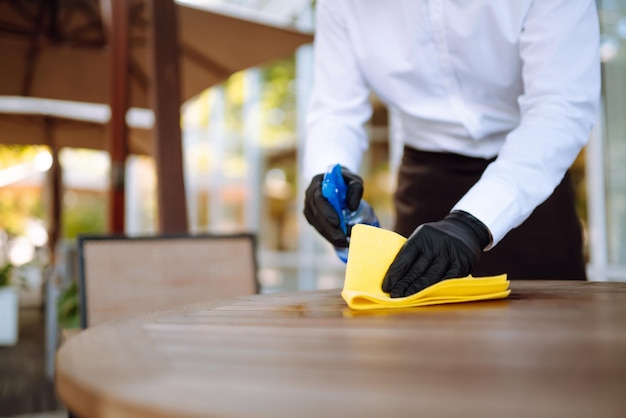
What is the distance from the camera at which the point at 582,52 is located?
4.21ft

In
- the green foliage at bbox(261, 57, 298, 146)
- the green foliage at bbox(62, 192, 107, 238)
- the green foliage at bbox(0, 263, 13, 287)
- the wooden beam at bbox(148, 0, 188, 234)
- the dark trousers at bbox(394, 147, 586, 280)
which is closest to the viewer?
the dark trousers at bbox(394, 147, 586, 280)

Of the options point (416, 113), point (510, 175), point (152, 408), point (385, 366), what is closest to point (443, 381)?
point (385, 366)

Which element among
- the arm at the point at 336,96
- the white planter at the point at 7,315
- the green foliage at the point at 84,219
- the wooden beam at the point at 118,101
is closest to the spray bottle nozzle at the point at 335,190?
the arm at the point at 336,96

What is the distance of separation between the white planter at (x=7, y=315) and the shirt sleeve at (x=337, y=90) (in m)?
4.14

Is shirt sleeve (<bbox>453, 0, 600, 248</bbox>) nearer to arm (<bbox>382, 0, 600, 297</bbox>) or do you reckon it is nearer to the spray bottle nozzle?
arm (<bbox>382, 0, 600, 297</bbox>)

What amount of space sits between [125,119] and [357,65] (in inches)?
86.3

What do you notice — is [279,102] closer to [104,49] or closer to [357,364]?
[104,49]

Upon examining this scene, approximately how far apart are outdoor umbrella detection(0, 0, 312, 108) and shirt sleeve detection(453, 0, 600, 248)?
2644mm

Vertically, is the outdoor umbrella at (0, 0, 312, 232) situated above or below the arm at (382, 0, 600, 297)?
above

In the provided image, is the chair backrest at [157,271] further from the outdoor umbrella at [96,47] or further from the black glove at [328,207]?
the outdoor umbrella at [96,47]

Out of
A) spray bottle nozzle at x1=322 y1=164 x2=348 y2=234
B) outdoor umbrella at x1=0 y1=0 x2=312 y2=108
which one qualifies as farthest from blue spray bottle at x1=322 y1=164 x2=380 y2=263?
outdoor umbrella at x1=0 y1=0 x2=312 y2=108

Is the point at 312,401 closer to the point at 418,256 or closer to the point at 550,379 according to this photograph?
the point at 550,379

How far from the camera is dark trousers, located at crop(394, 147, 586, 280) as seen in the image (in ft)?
5.05

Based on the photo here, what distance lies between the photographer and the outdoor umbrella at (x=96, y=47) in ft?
12.5
